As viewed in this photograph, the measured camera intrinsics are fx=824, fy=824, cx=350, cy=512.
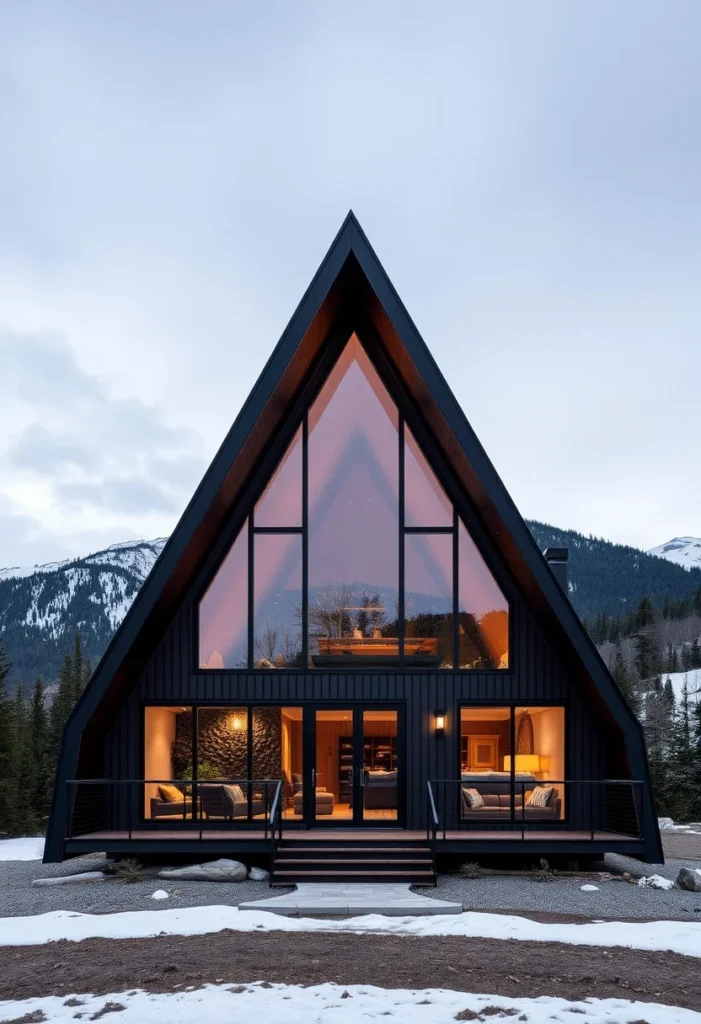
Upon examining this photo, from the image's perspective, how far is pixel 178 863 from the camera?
11.9 meters

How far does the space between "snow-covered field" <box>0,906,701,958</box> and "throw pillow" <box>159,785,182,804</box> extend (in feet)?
13.3

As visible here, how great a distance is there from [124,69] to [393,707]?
11754 millimetres

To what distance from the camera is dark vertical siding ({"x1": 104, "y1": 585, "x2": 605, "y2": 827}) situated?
12.9 metres

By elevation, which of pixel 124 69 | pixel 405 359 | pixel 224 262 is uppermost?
pixel 224 262

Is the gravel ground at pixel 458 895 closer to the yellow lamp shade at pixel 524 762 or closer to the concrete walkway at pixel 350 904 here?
the concrete walkway at pixel 350 904

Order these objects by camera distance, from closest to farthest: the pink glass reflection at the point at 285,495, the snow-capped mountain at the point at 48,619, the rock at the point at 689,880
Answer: the rock at the point at 689,880 < the pink glass reflection at the point at 285,495 < the snow-capped mountain at the point at 48,619

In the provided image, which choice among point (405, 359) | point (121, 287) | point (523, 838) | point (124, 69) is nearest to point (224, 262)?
point (121, 287)

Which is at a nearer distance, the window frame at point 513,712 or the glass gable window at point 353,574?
the window frame at point 513,712

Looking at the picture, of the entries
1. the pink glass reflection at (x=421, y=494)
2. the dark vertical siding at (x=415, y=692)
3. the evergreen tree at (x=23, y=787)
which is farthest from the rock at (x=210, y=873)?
the evergreen tree at (x=23, y=787)

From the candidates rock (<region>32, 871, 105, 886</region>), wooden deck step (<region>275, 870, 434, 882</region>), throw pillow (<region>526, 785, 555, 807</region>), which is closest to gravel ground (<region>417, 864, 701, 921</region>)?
wooden deck step (<region>275, 870, 434, 882</region>)

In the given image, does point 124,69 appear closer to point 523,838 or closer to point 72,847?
point 72,847

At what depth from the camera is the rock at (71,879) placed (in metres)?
10.7

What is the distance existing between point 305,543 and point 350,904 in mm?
5835

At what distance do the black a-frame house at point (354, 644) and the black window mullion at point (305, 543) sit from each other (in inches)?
1.0
